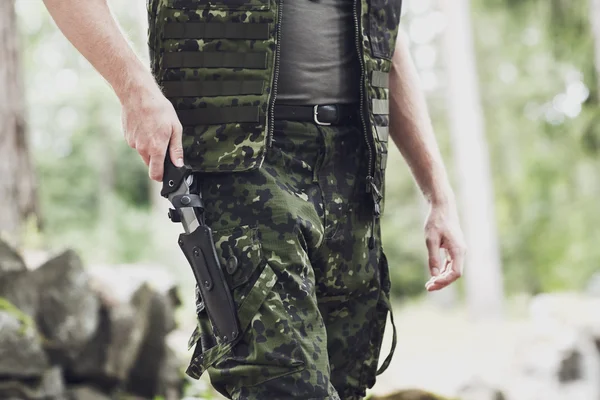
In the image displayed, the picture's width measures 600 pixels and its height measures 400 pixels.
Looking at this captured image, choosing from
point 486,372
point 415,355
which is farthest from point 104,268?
point 415,355

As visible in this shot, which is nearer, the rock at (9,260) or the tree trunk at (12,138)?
the rock at (9,260)

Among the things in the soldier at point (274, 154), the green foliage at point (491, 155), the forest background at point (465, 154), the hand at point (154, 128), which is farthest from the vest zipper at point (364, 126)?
the green foliage at point (491, 155)

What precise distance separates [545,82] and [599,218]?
2890 mm

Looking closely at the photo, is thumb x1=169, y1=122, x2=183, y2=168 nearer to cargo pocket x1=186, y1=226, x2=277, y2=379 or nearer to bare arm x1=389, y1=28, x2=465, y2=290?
cargo pocket x1=186, y1=226, x2=277, y2=379

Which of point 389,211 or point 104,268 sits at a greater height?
point 104,268

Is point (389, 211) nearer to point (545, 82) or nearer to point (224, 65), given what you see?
point (545, 82)

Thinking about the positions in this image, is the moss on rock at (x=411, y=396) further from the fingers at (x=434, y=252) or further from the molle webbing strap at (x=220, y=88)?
the molle webbing strap at (x=220, y=88)

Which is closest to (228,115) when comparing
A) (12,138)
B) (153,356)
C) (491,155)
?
(153,356)

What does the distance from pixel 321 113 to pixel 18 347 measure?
2.57 m

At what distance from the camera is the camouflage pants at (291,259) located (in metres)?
1.53

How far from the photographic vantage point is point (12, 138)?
17.5 ft

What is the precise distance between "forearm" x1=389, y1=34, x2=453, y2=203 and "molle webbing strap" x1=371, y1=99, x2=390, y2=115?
244 millimetres

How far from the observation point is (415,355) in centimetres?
970

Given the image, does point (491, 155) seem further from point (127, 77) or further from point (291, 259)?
point (127, 77)
